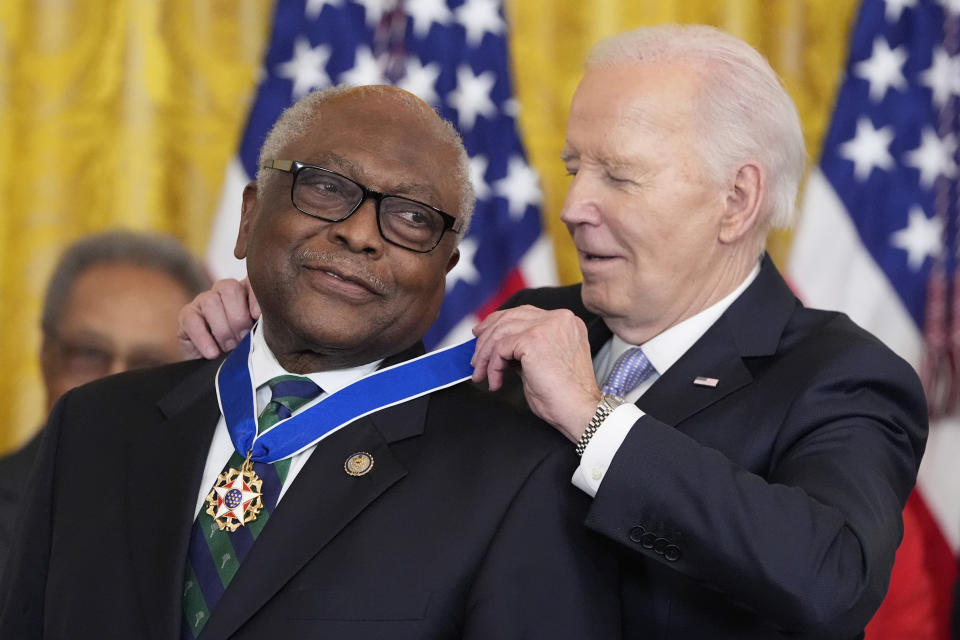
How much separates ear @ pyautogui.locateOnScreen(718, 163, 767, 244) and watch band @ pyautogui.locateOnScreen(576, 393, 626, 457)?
51cm

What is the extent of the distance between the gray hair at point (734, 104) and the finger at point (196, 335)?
0.90 meters

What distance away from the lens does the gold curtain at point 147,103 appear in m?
3.75

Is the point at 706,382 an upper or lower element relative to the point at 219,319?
upper

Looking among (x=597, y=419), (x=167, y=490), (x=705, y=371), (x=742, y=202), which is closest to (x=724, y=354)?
(x=705, y=371)

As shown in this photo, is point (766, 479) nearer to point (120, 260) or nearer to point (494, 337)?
point (494, 337)

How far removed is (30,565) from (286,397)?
0.50 metres

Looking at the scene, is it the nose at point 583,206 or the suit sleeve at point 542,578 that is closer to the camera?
the suit sleeve at point 542,578

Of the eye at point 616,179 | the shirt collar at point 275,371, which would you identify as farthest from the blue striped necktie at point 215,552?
the eye at point 616,179

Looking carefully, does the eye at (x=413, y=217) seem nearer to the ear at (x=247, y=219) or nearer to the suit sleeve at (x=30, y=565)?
the ear at (x=247, y=219)

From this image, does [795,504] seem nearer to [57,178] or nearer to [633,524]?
[633,524]

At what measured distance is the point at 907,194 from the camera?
3717 mm

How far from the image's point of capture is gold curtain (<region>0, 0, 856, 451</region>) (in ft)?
12.3

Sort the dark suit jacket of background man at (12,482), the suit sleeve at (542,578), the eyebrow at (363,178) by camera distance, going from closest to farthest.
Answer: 1. the suit sleeve at (542,578)
2. the eyebrow at (363,178)
3. the dark suit jacket of background man at (12,482)

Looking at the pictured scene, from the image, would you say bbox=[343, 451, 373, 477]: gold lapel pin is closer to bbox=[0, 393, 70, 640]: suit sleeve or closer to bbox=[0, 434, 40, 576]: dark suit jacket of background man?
bbox=[0, 393, 70, 640]: suit sleeve
